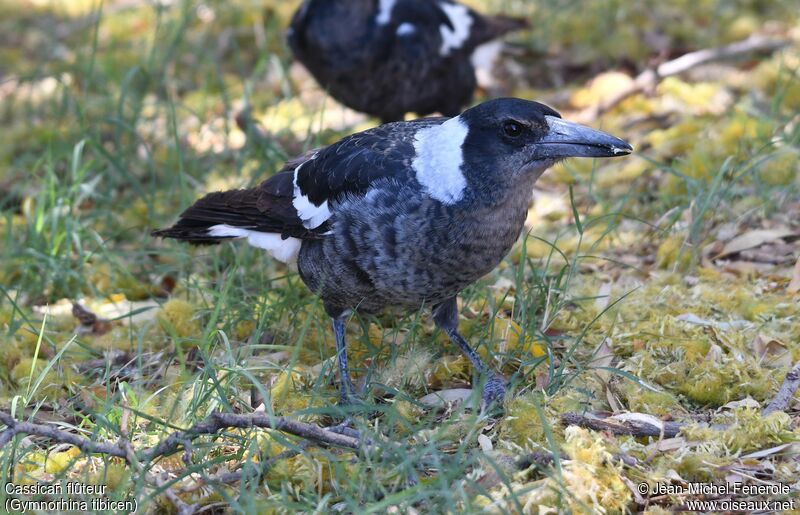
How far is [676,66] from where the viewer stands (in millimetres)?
5324

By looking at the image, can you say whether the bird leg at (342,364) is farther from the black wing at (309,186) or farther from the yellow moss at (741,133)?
the yellow moss at (741,133)

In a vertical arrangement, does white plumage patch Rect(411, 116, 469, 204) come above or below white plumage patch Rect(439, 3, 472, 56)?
above

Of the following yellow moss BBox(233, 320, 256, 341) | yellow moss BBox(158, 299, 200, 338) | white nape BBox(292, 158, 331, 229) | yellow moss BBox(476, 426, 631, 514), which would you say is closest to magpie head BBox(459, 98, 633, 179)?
white nape BBox(292, 158, 331, 229)

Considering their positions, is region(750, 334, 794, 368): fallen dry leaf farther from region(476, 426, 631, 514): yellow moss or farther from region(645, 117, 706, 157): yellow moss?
region(645, 117, 706, 157): yellow moss

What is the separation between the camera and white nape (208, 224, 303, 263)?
10.8 feet

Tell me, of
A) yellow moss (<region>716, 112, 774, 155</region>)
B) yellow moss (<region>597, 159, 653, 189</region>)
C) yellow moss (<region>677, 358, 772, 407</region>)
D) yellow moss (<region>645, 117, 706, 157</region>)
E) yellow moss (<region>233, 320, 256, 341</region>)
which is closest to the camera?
yellow moss (<region>677, 358, 772, 407</region>)

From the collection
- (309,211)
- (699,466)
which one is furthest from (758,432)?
(309,211)

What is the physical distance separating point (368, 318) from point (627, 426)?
112cm

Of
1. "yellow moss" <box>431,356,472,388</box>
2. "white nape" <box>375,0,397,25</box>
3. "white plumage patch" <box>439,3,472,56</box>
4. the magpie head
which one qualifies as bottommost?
"yellow moss" <box>431,356,472,388</box>

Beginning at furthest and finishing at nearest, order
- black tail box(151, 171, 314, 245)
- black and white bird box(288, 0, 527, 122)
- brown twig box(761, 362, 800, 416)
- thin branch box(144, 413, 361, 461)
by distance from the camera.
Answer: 1. black and white bird box(288, 0, 527, 122)
2. black tail box(151, 171, 314, 245)
3. brown twig box(761, 362, 800, 416)
4. thin branch box(144, 413, 361, 461)

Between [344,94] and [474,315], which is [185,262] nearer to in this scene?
[474,315]

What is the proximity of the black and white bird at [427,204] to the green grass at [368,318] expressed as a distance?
0.79 feet

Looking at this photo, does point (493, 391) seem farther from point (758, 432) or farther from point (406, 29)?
point (406, 29)

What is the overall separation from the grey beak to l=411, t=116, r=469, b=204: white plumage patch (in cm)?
24
